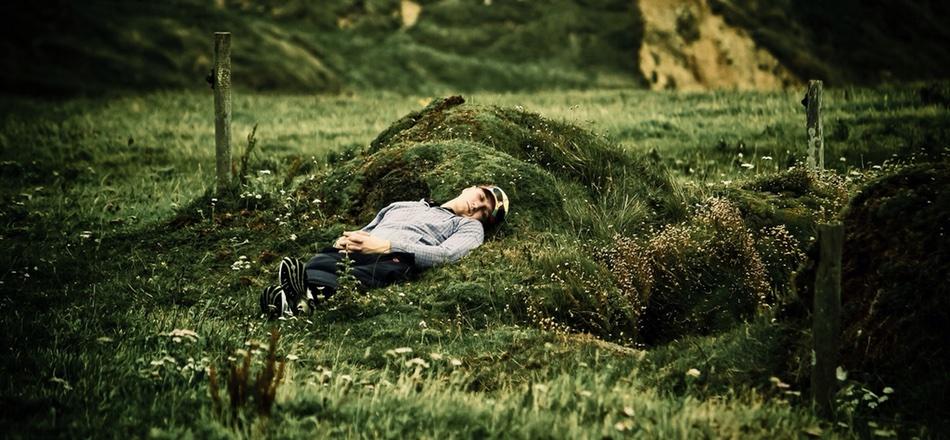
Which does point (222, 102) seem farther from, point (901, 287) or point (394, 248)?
point (901, 287)

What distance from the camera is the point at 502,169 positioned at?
8992mm

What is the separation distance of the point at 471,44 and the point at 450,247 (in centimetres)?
2602

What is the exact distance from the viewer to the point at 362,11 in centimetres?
3400

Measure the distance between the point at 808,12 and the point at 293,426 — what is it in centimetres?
3427

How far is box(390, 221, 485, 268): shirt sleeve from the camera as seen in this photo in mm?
7414

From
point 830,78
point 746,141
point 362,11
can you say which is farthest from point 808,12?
point 746,141

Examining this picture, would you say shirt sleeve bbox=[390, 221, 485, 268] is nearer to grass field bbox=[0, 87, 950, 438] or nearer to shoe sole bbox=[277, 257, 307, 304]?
grass field bbox=[0, 87, 950, 438]

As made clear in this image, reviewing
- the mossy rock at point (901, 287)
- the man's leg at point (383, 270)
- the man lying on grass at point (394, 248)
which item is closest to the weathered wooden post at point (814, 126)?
the man lying on grass at point (394, 248)

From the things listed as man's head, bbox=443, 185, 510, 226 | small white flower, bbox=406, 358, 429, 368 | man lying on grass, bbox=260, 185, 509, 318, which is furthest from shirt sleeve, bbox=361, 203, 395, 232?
small white flower, bbox=406, 358, 429, 368

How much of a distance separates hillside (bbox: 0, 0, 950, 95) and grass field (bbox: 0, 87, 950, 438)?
522 inches

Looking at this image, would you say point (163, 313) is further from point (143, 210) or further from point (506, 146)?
point (143, 210)

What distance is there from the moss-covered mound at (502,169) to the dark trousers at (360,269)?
144 cm

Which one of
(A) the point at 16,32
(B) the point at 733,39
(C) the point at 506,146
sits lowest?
(C) the point at 506,146

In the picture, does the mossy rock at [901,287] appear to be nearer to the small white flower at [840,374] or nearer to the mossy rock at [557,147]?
the small white flower at [840,374]
